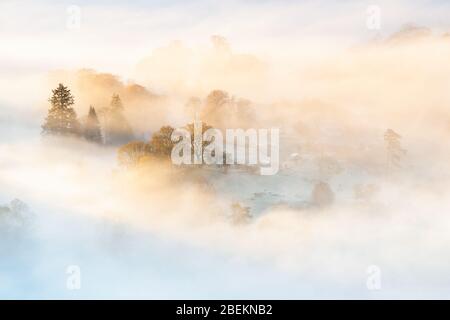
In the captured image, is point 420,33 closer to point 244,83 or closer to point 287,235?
point 244,83

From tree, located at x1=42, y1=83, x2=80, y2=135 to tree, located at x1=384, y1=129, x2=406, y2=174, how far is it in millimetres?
1959

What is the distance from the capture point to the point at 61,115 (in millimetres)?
4859

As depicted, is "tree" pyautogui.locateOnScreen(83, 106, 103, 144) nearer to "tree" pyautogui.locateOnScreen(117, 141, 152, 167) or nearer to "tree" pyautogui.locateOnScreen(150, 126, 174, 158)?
"tree" pyautogui.locateOnScreen(117, 141, 152, 167)

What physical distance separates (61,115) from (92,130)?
8.5 inches

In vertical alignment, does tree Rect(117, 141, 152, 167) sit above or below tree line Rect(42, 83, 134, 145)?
below

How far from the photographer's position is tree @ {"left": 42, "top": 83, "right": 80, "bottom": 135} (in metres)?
4.85

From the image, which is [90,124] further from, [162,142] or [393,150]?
[393,150]

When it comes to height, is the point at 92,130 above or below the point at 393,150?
above

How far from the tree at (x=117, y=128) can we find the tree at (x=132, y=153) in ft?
0.16

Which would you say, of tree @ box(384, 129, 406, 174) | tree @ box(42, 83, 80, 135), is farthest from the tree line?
tree @ box(384, 129, 406, 174)

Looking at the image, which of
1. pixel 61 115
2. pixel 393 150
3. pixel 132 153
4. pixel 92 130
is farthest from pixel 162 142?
pixel 393 150

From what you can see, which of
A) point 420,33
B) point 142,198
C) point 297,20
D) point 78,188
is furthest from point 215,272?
point 420,33
